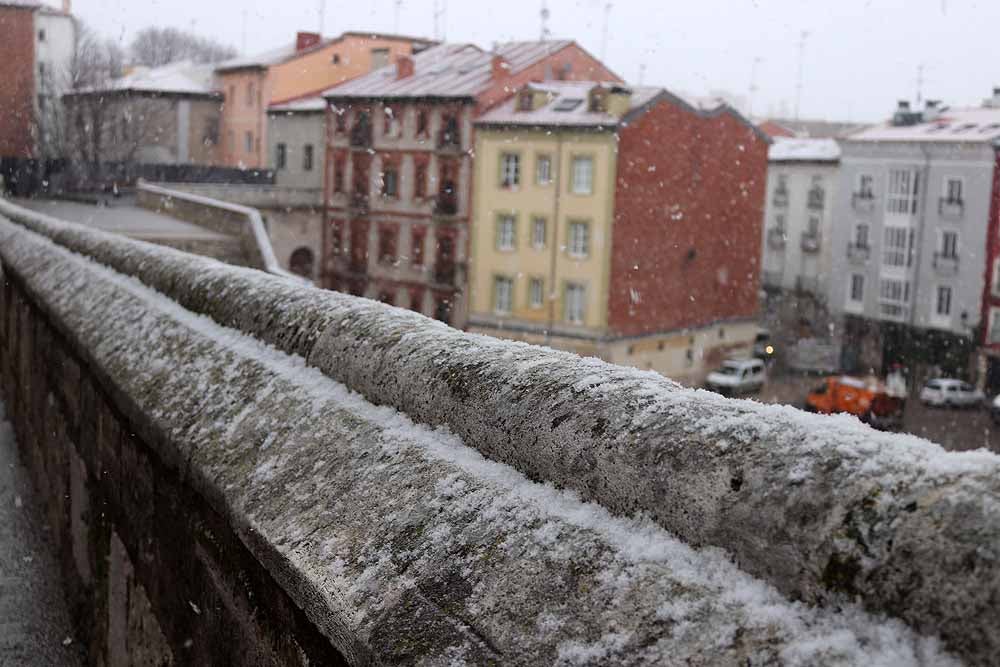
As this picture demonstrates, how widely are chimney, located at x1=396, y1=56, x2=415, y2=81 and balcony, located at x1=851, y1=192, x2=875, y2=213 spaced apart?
15755 millimetres

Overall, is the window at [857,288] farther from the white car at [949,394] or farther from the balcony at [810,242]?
the white car at [949,394]

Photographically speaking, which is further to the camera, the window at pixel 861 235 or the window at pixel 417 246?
the window at pixel 861 235

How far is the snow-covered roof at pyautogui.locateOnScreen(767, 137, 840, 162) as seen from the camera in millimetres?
44625

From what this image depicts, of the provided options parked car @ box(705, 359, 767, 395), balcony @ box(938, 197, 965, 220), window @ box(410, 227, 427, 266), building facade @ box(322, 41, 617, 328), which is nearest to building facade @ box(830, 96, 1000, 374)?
balcony @ box(938, 197, 965, 220)

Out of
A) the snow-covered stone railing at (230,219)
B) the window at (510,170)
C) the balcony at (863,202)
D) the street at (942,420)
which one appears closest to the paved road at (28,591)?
the snow-covered stone railing at (230,219)

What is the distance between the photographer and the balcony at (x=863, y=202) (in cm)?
4184

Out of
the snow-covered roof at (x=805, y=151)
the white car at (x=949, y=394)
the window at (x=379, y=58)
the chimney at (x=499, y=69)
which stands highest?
the window at (x=379, y=58)

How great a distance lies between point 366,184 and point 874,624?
131 feet

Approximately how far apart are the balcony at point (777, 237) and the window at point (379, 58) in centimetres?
1632

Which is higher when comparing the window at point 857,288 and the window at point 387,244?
the window at point 387,244

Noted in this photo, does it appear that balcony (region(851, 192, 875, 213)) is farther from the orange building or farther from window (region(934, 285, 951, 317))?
the orange building

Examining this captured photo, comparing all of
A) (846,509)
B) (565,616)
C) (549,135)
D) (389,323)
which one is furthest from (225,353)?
(549,135)

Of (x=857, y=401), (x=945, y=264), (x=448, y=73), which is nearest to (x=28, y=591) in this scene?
(x=857, y=401)

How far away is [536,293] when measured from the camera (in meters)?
35.6
